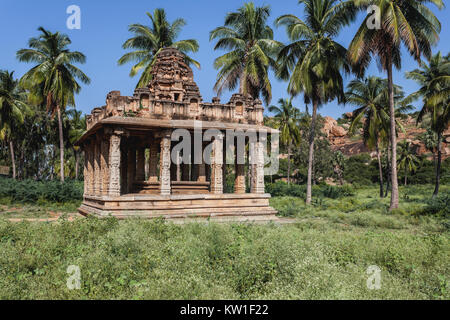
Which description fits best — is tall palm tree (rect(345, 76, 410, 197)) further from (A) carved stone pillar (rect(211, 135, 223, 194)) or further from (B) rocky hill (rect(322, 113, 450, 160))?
(B) rocky hill (rect(322, 113, 450, 160))

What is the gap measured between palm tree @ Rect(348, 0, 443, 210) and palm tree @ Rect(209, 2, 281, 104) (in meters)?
6.43

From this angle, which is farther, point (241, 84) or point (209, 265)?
point (241, 84)

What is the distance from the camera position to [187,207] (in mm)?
15117

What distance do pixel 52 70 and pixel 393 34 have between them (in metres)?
24.8

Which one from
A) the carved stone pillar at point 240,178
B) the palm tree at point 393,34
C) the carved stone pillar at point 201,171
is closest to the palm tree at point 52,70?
the carved stone pillar at point 201,171

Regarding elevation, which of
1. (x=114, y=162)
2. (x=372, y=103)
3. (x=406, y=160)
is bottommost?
(x=114, y=162)

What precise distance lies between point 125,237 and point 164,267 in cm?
240

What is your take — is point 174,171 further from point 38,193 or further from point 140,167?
point 38,193

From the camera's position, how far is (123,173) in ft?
72.7

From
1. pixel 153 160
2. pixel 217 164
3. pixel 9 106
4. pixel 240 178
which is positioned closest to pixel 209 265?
pixel 217 164

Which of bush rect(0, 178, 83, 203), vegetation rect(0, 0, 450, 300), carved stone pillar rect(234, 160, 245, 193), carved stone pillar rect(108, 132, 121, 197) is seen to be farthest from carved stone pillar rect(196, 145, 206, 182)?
bush rect(0, 178, 83, 203)

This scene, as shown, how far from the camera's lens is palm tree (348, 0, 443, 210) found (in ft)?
57.4

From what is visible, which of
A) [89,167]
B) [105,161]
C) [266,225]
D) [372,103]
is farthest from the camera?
[372,103]

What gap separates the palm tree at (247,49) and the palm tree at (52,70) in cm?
1269
